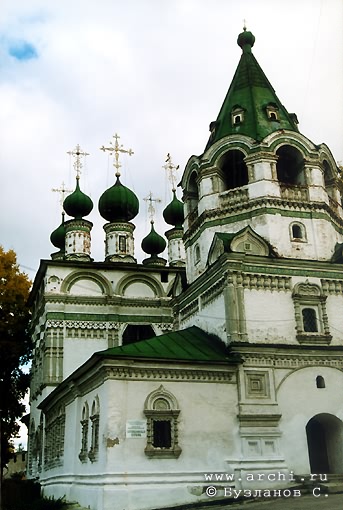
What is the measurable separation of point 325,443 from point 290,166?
284 inches

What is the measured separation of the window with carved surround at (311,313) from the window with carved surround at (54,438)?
7312 mm

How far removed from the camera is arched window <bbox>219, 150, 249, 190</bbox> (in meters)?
15.9

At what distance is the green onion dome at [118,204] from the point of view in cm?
2450

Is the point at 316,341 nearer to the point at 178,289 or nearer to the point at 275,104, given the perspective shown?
the point at 178,289

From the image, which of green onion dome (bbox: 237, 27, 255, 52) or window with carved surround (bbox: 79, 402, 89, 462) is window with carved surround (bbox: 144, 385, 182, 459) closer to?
window with carved surround (bbox: 79, 402, 89, 462)

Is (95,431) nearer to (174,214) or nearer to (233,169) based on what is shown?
(233,169)

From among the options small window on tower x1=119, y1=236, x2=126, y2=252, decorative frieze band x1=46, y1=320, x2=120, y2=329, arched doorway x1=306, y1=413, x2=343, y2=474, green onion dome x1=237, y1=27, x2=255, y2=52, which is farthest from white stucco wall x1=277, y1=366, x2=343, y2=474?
small window on tower x1=119, y1=236, x2=126, y2=252

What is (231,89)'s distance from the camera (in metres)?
17.6

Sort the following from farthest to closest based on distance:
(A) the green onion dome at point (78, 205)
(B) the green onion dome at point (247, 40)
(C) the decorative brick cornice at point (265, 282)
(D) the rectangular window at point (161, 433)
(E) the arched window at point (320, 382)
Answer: (A) the green onion dome at point (78, 205), (B) the green onion dome at point (247, 40), (C) the decorative brick cornice at point (265, 282), (E) the arched window at point (320, 382), (D) the rectangular window at point (161, 433)

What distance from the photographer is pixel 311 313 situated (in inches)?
558

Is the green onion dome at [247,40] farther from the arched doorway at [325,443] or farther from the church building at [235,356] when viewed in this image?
the arched doorway at [325,443]

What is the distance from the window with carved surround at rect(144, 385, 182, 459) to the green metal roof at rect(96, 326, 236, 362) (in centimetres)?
81

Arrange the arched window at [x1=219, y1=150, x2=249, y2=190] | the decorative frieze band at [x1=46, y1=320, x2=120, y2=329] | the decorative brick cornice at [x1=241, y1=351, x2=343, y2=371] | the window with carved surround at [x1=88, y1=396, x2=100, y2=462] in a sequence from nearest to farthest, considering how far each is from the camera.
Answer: the window with carved surround at [x1=88, y1=396, x2=100, y2=462] → the decorative brick cornice at [x1=241, y1=351, x2=343, y2=371] → the arched window at [x1=219, y1=150, x2=249, y2=190] → the decorative frieze band at [x1=46, y1=320, x2=120, y2=329]

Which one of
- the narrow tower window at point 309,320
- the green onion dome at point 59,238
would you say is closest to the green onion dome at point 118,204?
the green onion dome at point 59,238
